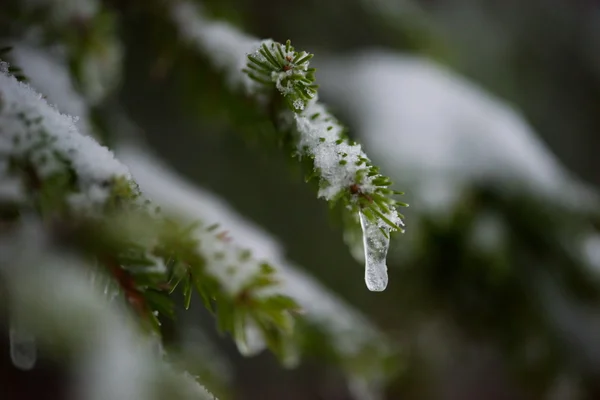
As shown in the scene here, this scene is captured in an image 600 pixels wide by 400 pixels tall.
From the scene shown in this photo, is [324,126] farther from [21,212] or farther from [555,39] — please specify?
[555,39]

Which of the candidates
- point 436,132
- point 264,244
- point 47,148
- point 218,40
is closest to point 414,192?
point 436,132

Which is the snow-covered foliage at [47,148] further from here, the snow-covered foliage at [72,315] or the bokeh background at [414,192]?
the bokeh background at [414,192]

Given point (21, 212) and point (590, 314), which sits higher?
point (590, 314)

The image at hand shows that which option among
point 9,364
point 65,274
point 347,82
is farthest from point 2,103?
point 9,364

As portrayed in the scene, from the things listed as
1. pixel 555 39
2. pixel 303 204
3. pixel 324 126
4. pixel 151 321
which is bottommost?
pixel 151 321

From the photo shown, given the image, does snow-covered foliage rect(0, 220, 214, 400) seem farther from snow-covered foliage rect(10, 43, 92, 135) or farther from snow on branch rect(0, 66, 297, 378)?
snow-covered foliage rect(10, 43, 92, 135)

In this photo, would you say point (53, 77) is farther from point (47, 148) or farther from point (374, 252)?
point (374, 252)

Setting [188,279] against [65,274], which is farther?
Result: [65,274]

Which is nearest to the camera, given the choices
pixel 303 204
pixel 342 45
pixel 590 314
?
pixel 590 314
